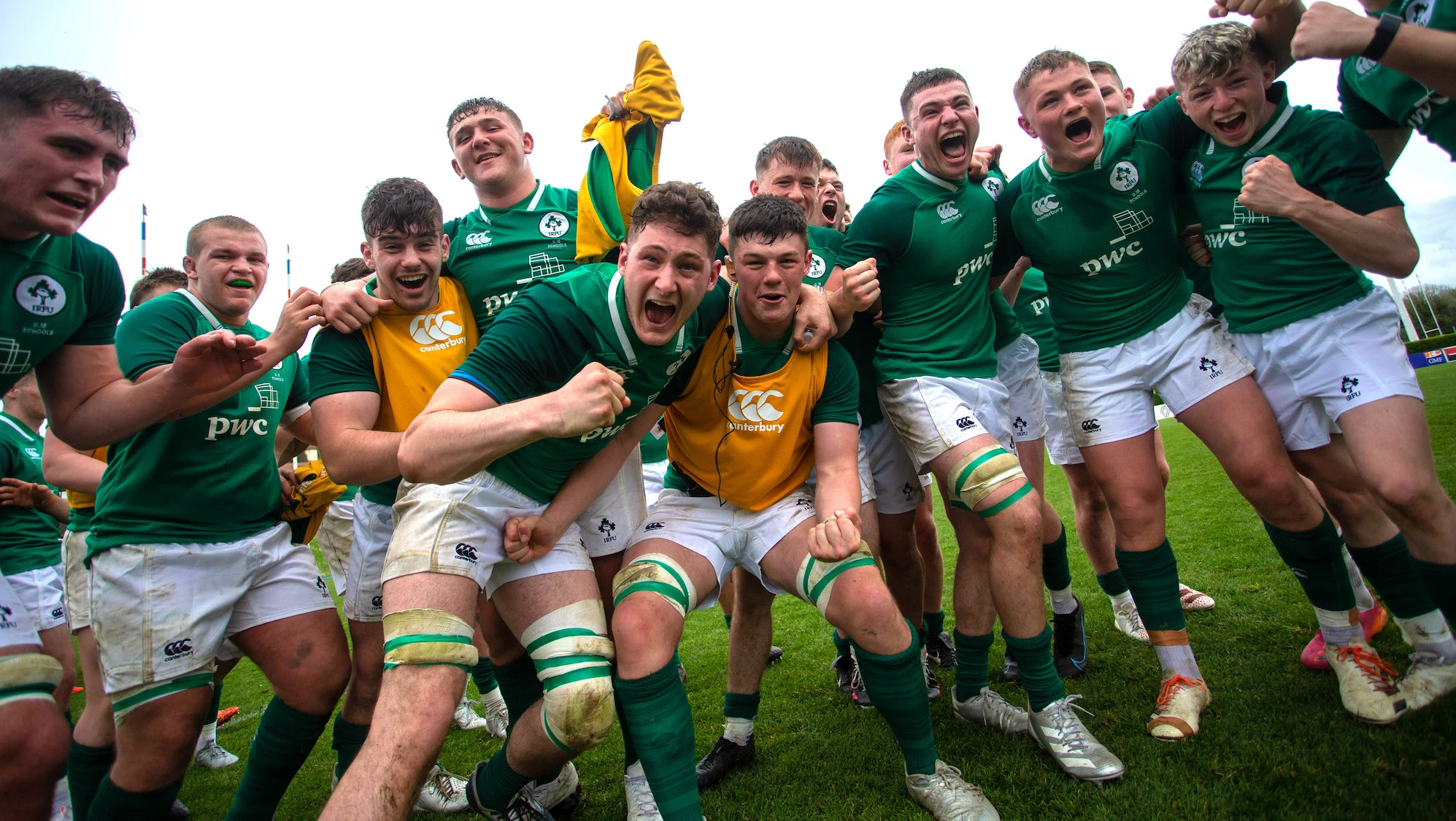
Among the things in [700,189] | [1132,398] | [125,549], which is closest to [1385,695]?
[1132,398]

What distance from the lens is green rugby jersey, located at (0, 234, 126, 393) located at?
8.41 feet

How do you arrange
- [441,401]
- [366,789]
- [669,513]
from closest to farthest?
[366,789], [441,401], [669,513]

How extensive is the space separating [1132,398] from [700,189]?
237 cm

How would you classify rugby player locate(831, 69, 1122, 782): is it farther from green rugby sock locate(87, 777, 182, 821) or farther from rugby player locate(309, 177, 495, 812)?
green rugby sock locate(87, 777, 182, 821)

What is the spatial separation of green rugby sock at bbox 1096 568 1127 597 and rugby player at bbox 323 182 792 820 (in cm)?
338

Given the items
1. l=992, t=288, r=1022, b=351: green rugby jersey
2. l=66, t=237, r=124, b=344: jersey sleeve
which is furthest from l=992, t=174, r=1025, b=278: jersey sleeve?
l=66, t=237, r=124, b=344: jersey sleeve

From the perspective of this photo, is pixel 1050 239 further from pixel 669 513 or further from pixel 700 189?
pixel 669 513

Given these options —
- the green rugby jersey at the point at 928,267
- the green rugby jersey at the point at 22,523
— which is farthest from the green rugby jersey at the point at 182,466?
the green rugby jersey at the point at 928,267

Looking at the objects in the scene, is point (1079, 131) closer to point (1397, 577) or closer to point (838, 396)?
point (838, 396)

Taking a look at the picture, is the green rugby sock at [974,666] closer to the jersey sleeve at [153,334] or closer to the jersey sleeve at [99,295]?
the jersey sleeve at [153,334]

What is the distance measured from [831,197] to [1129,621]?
11.5 ft

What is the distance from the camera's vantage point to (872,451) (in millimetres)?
4332

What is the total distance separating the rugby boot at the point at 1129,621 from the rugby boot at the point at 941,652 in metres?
1.08

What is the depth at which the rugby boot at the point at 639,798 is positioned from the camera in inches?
124
